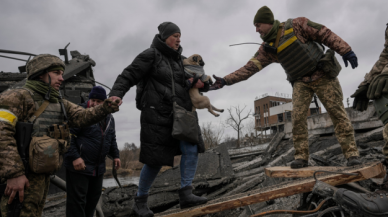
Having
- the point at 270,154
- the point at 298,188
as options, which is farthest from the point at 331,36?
the point at 270,154

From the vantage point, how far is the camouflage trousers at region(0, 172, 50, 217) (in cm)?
192

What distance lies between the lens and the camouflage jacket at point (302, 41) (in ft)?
10.7

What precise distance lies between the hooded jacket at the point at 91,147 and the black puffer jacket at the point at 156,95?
0.74m

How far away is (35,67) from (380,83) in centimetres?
320

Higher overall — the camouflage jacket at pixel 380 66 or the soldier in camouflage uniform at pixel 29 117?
the camouflage jacket at pixel 380 66

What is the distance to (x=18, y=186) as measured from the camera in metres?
1.85

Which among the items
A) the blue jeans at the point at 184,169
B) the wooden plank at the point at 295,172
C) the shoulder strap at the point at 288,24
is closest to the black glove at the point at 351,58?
the shoulder strap at the point at 288,24

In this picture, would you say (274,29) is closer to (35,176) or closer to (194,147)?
(194,147)

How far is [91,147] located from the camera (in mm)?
3273

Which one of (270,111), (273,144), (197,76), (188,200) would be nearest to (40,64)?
(197,76)

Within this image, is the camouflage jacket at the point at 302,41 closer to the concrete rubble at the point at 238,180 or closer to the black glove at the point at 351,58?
the black glove at the point at 351,58

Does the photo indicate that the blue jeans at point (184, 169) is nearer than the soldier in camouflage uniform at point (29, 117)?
No

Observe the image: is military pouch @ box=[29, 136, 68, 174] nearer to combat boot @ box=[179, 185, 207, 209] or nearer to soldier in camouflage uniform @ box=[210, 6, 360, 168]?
combat boot @ box=[179, 185, 207, 209]

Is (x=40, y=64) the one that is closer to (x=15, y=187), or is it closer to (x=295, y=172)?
(x=15, y=187)
